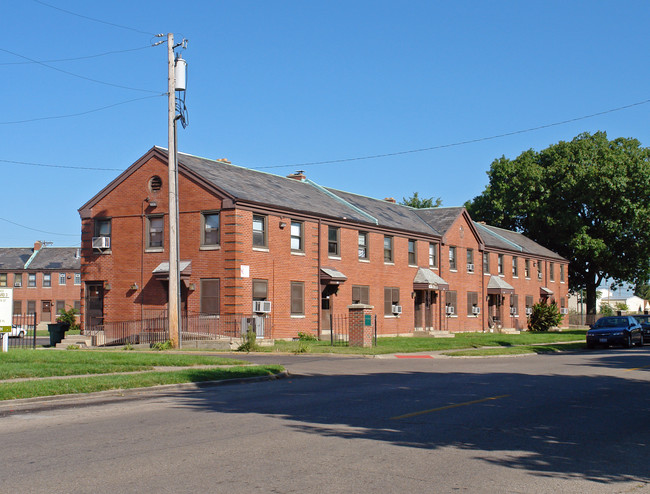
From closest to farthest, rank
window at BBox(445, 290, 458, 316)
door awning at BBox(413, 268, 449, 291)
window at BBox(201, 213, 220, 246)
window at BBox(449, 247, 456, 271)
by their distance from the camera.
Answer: window at BBox(201, 213, 220, 246) < door awning at BBox(413, 268, 449, 291) < window at BBox(445, 290, 458, 316) < window at BBox(449, 247, 456, 271)

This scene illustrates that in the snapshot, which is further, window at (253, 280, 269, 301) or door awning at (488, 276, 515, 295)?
door awning at (488, 276, 515, 295)

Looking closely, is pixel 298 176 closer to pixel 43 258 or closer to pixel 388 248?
pixel 388 248

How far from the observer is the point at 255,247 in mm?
31328

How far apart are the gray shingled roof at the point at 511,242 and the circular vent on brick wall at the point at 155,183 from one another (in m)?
25.5

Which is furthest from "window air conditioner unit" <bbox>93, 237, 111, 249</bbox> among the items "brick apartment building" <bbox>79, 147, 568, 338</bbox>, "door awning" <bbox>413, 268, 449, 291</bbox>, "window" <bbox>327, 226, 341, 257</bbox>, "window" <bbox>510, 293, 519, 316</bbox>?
"window" <bbox>510, 293, 519, 316</bbox>

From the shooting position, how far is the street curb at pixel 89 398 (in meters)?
12.7

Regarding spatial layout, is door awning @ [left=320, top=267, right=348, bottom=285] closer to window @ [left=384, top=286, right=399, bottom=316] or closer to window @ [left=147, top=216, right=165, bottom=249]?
window @ [left=384, top=286, right=399, bottom=316]

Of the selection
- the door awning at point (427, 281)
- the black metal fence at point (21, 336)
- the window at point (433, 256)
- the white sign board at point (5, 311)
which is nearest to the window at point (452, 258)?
the window at point (433, 256)

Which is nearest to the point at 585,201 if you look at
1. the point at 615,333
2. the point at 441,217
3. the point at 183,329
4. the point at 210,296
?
the point at 441,217

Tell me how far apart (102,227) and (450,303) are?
22210 millimetres

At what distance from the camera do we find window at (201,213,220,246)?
3103cm

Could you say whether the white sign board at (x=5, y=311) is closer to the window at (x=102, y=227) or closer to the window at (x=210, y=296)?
the window at (x=210, y=296)

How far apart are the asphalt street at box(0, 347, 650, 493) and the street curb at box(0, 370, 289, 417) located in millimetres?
129

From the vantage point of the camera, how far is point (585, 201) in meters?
58.3
